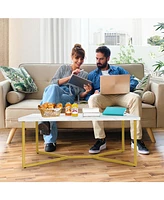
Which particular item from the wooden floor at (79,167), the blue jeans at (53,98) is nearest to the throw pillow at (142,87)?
the wooden floor at (79,167)

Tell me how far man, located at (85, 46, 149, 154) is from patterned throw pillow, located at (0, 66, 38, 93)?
583mm

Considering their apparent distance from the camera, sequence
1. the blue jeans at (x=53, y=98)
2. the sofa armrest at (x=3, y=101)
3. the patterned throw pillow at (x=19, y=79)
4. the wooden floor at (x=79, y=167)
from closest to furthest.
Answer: the wooden floor at (x=79, y=167) < the blue jeans at (x=53, y=98) < the sofa armrest at (x=3, y=101) < the patterned throw pillow at (x=19, y=79)

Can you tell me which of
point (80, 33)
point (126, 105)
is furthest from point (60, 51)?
point (126, 105)

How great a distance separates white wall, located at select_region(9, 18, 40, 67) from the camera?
4.33m

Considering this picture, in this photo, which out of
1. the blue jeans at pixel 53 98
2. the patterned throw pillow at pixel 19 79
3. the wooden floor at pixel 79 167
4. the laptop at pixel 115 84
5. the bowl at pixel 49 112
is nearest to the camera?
the wooden floor at pixel 79 167

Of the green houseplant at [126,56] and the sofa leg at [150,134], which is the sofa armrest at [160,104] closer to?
the sofa leg at [150,134]

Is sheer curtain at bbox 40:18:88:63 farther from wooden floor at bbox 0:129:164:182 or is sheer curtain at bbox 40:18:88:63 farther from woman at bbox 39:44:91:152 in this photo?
wooden floor at bbox 0:129:164:182

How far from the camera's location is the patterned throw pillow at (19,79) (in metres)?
3.33

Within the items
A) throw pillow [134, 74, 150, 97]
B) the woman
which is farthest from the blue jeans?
throw pillow [134, 74, 150, 97]

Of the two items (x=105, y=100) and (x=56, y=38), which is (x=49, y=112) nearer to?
(x=105, y=100)

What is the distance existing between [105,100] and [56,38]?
5.10 ft

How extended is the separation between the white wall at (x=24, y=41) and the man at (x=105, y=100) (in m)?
1.29

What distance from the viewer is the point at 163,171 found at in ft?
7.97
